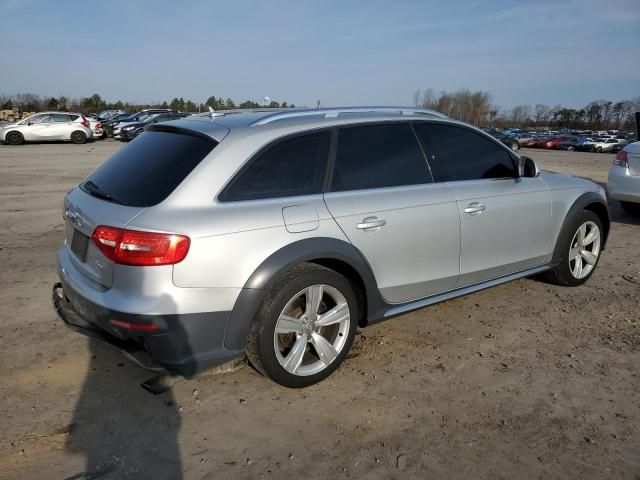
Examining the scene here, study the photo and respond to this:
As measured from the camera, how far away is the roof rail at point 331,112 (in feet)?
10.9

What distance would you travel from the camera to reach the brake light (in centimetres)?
262

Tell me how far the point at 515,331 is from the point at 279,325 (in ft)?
6.90

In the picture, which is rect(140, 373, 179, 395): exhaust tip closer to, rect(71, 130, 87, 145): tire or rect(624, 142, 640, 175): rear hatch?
rect(624, 142, 640, 175): rear hatch

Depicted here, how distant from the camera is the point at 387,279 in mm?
3486

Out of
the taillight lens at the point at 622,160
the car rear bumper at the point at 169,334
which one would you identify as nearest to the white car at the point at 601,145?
the taillight lens at the point at 622,160

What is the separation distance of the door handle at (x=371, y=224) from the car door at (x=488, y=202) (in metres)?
0.78

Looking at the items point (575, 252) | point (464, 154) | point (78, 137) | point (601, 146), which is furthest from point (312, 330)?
point (601, 146)

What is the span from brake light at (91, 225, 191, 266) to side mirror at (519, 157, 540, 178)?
119 inches

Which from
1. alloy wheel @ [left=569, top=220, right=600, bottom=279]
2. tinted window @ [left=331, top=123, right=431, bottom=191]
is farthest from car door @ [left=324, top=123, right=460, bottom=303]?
alloy wheel @ [left=569, top=220, right=600, bottom=279]

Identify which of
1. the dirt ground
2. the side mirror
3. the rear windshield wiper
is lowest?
the dirt ground

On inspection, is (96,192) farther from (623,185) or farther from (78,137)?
(78,137)

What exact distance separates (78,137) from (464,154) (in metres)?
24.3

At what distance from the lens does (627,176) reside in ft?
25.4

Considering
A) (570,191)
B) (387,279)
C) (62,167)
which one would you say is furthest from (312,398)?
(62,167)
